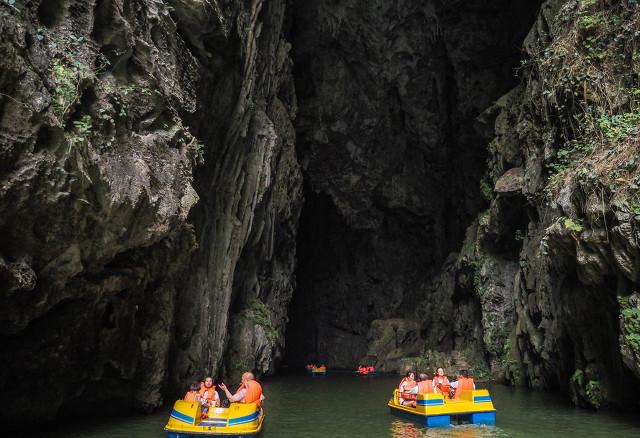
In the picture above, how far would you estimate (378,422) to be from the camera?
14.0m

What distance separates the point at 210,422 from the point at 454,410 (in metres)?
5.87

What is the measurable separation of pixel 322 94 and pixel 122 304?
76.8 feet

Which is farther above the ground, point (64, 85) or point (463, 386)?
point (64, 85)

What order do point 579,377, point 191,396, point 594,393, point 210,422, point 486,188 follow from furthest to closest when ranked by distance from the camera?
point 486,188, point 579,377, point 594,393, point 191,396, point 210,422

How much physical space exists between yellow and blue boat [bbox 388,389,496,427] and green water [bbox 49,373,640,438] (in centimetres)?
29

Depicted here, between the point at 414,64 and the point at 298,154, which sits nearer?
the point at 414,64

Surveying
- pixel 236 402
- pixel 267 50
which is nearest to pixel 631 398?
pixel 236 402

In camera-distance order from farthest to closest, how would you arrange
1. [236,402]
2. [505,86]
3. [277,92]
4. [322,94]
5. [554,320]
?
[322,94]
[505,86]
[277,92]
[554,320]
[236,402]

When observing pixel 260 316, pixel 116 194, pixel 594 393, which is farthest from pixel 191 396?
pixel 260 316

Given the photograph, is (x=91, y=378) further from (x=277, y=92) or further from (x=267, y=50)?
(x=277, y=92)

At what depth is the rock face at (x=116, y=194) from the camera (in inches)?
351

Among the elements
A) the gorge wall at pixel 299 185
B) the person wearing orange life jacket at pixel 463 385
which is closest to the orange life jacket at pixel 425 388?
the person wearing orange life jacket at pixel 463 385

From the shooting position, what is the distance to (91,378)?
12.5 m

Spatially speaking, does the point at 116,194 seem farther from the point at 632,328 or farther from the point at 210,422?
the point at 632,328
